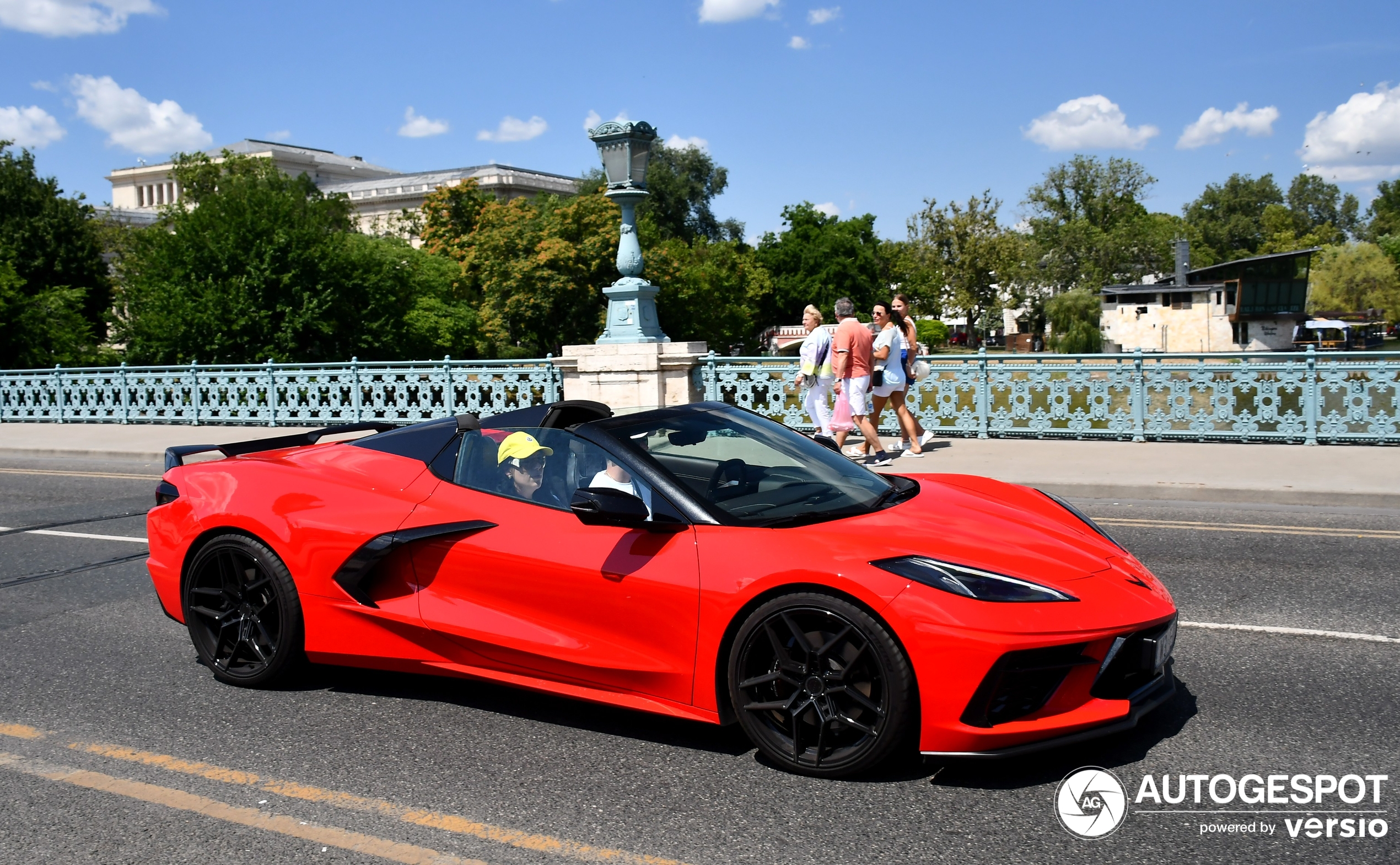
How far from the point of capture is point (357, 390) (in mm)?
19062

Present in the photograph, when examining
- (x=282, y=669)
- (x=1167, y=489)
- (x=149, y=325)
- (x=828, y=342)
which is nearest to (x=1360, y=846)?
(x=282, y=669)

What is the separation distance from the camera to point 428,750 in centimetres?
428

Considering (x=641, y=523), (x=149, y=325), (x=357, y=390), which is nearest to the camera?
(x=641, y=523)

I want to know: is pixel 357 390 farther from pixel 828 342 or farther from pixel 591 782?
pixel 591 782

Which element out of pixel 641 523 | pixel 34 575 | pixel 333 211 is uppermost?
pixel 333 211

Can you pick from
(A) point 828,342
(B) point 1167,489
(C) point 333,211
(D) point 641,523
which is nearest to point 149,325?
(A) point 828,342

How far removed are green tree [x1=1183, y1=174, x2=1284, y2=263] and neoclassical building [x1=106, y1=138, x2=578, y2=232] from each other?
83121mm

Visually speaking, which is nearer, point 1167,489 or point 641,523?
point 641,523

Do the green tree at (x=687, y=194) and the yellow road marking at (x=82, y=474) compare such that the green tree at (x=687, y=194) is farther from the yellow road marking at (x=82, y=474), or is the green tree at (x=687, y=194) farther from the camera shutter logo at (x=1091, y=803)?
the camera shutter logo at (x=1091, y=803)

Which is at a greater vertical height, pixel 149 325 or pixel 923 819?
pixel 149 325

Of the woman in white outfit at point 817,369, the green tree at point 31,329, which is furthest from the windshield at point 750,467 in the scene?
the green tree at point 31,329

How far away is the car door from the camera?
4.06 metres

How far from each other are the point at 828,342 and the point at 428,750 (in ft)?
27.7

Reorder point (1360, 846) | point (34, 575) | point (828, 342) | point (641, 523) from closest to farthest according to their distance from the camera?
point (1360, 846) → point (641, 523) → point (34, 575) → point (828, 342)
